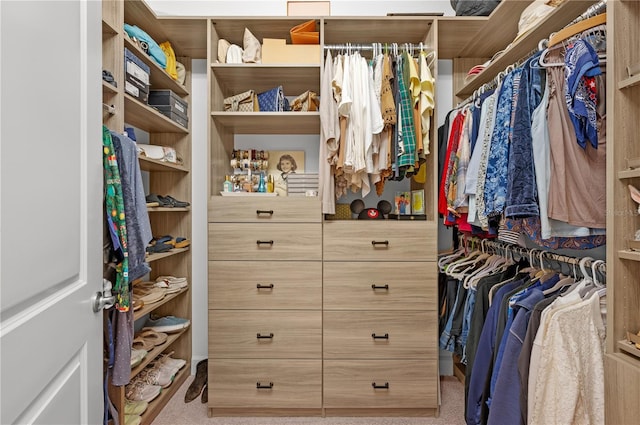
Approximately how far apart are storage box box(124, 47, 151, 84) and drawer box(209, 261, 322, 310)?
3.31 feet

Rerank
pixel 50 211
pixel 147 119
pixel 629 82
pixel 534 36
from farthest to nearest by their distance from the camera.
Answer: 1. pixel 147 119
2. pixel 534 36
3. pixel 629 82
4. pixel 50 211

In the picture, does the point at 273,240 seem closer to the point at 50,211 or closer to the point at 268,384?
the point at 268,384

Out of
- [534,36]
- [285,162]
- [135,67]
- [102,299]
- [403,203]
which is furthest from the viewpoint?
[285,162]

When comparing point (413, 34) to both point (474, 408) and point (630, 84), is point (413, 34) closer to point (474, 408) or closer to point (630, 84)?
point (630, 84)

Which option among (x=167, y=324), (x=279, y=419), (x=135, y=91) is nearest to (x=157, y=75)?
(x=135, y=91)

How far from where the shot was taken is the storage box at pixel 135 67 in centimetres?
184

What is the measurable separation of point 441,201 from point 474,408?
3.29ft

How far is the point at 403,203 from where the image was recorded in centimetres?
244

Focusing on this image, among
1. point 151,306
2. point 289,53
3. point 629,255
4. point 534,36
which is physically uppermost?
point 289,53

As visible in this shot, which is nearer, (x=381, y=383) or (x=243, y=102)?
(x=381, y=383)

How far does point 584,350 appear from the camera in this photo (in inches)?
51.0

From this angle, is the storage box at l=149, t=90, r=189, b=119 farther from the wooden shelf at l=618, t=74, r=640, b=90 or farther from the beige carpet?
the wooden shelf at l=618, t=74, r=640, b=90

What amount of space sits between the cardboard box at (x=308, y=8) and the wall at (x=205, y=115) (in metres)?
0.22

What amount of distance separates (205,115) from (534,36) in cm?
197
